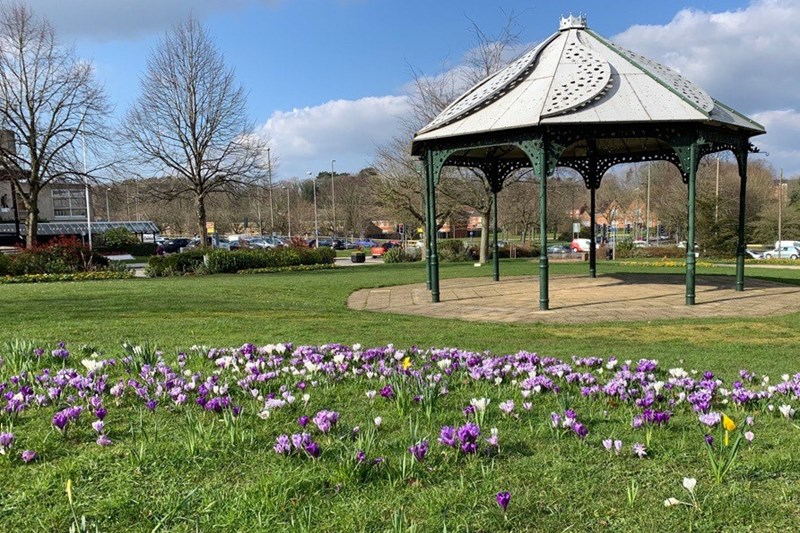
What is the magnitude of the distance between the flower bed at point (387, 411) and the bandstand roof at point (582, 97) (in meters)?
6.32

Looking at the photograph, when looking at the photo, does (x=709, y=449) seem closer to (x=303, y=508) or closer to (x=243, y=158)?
(x=303, y=508)

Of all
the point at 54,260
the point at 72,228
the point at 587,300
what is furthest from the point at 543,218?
the point at 72,228

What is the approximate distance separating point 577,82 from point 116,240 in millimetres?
47783

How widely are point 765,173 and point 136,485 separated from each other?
74.1m

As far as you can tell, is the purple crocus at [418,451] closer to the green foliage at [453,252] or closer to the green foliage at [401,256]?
the green foliage at [453,252]

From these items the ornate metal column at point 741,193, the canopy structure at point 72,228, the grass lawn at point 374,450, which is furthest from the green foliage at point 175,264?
the canopy structure at point 72,228

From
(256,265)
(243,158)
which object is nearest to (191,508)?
(256,265)

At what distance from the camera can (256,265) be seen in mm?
26516

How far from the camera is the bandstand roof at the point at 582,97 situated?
1008 cm

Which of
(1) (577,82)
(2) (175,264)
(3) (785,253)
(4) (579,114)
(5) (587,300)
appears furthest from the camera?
(3) (785,253)

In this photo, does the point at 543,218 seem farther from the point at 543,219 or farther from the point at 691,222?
the point at 691,222

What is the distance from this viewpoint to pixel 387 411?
3.74 meters

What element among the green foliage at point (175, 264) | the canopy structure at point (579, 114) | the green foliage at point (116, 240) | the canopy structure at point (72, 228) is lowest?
the green foliage at point (175, 264)

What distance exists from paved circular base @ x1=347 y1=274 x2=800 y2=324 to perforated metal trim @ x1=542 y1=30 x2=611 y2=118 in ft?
12.2
